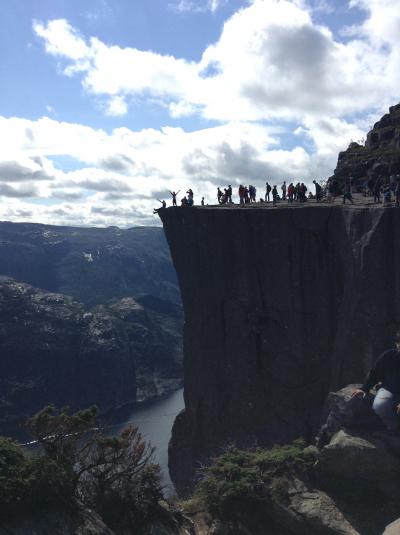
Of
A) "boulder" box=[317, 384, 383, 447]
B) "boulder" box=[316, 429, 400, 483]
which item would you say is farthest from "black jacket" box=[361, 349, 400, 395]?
"boulder" box=[316, 429, 400, 483]

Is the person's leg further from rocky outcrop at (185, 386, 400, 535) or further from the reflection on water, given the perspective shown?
the reflection on water

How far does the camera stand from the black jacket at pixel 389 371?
667 inches

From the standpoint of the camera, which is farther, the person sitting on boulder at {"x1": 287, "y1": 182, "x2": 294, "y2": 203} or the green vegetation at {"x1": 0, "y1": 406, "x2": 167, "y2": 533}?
the person sitting on boulder at {"x1": 287, "y1": 182, "x2": 294, "y2": 203}

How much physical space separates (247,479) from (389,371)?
5802 mm

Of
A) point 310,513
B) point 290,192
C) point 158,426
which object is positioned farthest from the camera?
point 158,426

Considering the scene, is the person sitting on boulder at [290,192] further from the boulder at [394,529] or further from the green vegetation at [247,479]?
the boulder at [394,529]

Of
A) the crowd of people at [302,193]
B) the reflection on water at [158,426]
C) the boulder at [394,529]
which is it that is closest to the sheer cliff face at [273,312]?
the crowd of people at [302,193]

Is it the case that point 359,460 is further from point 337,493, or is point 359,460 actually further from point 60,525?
point 60,525

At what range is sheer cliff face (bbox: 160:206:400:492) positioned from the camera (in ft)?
123

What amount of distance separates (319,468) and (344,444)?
1263 mm

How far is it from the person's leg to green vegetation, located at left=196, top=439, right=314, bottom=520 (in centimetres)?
291

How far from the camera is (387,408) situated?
56.0ft

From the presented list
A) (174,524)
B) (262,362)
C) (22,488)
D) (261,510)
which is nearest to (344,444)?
(261,510)

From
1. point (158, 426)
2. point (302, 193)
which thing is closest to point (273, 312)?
point (302, 193)
